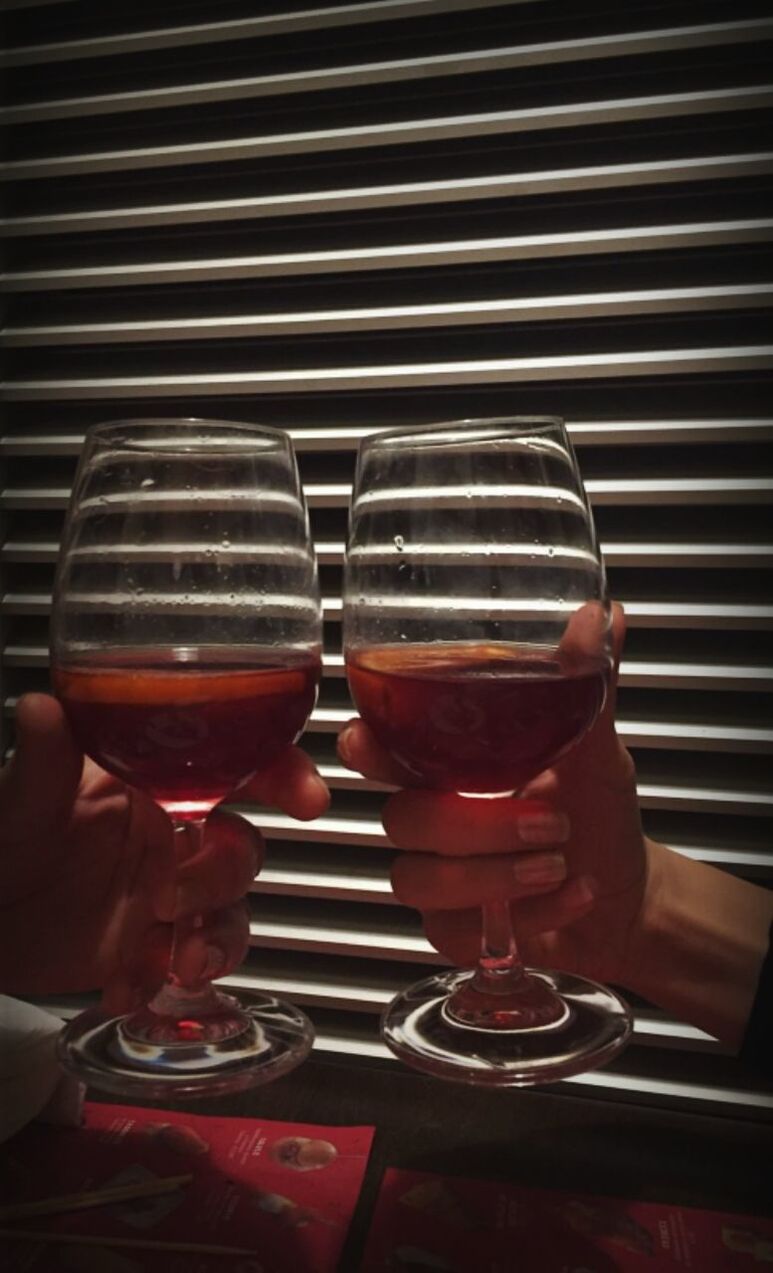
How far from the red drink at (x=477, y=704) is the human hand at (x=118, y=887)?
0.16m

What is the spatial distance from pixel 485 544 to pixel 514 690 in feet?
0.34

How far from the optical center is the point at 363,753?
0.99 meters

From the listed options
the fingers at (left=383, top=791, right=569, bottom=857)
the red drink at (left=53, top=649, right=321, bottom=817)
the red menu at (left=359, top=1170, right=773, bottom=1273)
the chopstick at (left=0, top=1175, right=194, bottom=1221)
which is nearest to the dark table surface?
the red menu at (left=359, top=1170, right=773, bottom=1273)

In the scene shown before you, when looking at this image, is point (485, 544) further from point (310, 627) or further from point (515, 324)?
point (515, 324)

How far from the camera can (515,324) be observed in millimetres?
1680

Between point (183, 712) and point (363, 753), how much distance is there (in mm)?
286

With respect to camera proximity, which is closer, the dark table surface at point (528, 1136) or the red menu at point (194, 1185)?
the red menu at point (194, 1185)

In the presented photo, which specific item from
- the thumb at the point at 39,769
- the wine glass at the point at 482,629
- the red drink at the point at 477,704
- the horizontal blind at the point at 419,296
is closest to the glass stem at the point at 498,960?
the wine glass at the point at 482,629

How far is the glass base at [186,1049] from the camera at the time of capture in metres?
0.70

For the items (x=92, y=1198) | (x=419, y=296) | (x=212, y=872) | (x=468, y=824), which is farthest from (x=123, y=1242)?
(x=419, y=296)

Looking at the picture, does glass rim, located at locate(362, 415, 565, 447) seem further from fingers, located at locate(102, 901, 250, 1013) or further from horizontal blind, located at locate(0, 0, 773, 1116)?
horizontal blind, located at locate(0, 0, 773, 1116)

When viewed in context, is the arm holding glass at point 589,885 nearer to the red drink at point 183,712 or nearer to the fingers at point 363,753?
the fingers at point 363,753

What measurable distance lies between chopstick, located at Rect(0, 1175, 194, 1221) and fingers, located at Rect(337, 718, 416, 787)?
0.37 metres

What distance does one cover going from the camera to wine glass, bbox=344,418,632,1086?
2.47 feet
